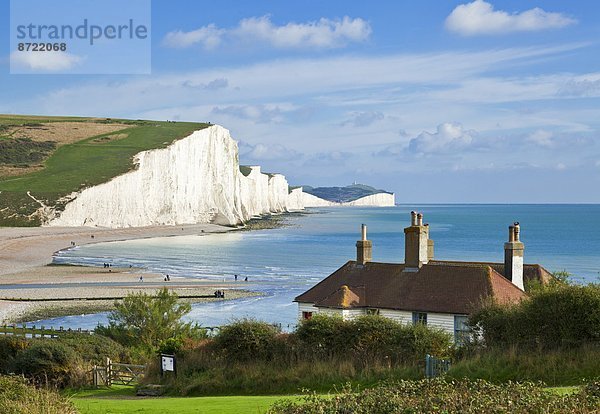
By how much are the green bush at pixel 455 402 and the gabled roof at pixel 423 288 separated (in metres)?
12.1

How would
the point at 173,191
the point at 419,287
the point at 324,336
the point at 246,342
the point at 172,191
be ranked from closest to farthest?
1. the point at 324,336
2. the point at 246,342
3. the point at 419,287
4. the point at 172,191
5. the point at 173,191

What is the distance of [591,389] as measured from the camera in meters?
10.8

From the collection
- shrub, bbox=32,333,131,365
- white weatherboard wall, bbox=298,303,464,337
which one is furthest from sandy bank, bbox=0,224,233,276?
white weatherboard wall, bbox=298,303,464,337

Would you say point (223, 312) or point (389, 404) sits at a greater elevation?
point (389, 404)

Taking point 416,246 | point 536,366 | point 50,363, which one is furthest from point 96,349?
point 536,366

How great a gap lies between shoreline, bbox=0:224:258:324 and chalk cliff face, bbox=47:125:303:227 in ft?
67.4

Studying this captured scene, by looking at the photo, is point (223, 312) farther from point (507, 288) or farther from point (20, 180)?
point (20, 180)

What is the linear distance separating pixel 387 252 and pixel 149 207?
2103 inches

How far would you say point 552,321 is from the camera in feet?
56.8

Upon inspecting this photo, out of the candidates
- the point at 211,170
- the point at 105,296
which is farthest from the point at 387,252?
the point at 211,170

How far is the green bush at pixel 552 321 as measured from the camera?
16.9 meters

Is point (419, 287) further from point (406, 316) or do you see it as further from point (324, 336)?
point (324, 336)

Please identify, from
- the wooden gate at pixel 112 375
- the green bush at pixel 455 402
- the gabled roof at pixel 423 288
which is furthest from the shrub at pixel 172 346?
the green bush at pixel 455 402

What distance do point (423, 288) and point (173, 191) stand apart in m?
116
